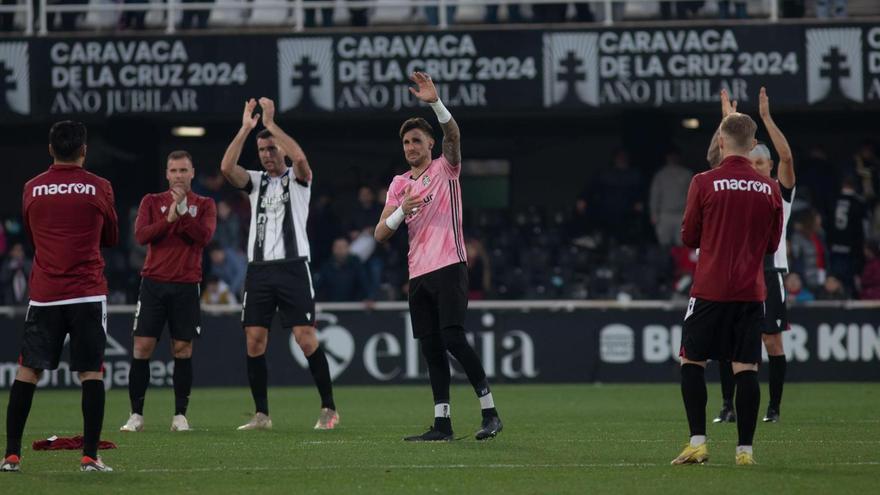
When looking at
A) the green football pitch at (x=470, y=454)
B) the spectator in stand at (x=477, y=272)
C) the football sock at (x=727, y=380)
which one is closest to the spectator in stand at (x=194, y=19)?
the spectator in stand at (x=477, y=272)

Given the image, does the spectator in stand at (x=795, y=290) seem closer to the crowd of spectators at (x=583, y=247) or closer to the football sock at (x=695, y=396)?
the crowd of spectators at (x=583, y=247)

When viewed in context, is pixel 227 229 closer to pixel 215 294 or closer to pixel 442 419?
pixel 215 294

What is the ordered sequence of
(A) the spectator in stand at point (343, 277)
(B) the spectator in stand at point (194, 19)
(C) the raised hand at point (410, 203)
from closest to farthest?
(C) the raised hand at point (410, 203) → (A) the spectator in stand at point (343, 277) → (B) the spectator in stand at point (194, 19)

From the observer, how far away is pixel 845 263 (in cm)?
2200

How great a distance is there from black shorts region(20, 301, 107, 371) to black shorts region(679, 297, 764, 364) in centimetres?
351

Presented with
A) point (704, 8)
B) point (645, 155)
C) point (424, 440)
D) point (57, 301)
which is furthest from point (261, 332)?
point (645, 155)

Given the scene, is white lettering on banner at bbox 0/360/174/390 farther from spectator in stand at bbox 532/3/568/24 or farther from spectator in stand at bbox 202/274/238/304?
spectator in stand at bbox 532/3/568/24

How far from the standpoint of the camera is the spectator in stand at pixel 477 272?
21.9 m

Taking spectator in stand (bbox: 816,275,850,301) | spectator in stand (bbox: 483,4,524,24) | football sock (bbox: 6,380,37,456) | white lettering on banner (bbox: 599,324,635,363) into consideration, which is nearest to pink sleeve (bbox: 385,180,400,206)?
football sock (bbox: 6,380,37,456)

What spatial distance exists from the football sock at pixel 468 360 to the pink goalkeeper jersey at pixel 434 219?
1.61ft

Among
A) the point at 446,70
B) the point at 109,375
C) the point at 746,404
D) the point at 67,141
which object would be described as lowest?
the point at 109,375

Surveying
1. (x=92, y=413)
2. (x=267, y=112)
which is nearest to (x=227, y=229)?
(x=267, y=112)

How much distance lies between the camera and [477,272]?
22000mm

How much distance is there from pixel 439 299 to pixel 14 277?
13.3 metres
